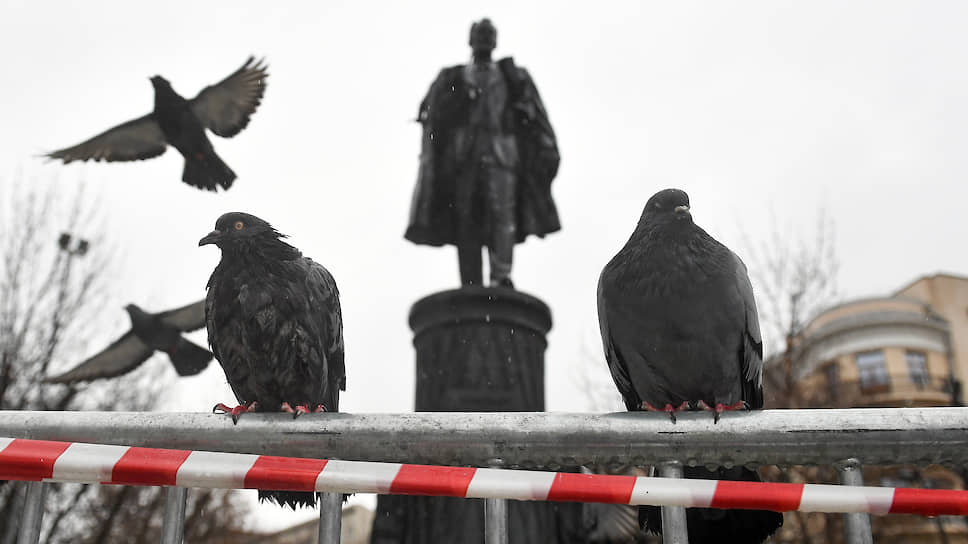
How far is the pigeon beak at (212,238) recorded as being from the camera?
115 inches

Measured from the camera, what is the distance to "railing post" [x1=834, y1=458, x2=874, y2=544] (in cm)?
143

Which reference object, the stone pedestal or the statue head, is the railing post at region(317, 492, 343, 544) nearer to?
the stone pedestal

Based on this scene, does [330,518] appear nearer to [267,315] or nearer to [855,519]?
[855,519]

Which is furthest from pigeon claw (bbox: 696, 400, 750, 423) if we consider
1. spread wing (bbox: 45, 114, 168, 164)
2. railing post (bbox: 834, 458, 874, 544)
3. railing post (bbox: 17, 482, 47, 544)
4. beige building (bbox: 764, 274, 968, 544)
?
beige building (bbox: 764, 274, 968, 544)

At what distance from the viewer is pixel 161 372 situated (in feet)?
51.5

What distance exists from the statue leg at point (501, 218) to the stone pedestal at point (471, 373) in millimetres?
979

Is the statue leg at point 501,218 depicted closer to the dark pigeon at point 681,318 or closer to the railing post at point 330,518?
the dark pigeon at point 681,318

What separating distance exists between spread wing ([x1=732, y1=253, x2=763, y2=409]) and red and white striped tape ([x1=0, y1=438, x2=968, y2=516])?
1.35 meters

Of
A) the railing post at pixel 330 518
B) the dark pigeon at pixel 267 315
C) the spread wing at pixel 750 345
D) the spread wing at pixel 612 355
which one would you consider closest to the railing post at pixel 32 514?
the railing post at pixel 330 518

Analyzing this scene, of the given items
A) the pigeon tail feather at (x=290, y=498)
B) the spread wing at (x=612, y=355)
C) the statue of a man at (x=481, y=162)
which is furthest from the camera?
the statue of a man at (x=481, y=162)

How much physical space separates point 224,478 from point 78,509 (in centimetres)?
1339

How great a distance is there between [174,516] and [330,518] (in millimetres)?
274

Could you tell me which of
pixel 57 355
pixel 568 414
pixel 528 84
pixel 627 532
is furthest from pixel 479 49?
pixel 57 355

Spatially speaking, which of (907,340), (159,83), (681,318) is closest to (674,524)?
(681,318)
